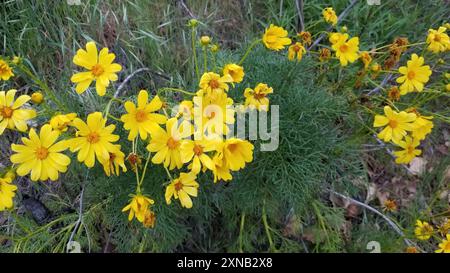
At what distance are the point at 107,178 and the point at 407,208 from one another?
149 cm

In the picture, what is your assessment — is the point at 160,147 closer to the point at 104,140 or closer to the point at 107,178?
the point at 104,140

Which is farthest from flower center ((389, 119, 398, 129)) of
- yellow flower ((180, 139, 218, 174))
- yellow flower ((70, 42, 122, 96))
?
yellow flower ((70, 42, 122, 96))

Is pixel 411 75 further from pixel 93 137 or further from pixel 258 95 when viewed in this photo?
pixel 93 137

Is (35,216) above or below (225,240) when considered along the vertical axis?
above

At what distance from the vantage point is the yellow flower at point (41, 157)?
1.21 metres

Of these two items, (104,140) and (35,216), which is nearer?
(104,140)

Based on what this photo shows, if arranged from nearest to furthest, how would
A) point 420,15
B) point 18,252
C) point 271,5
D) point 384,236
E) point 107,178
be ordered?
point 18,252 → point 107,178 → point 384,236 → point 271,5 → point 420,15

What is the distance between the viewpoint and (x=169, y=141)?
1.24 m

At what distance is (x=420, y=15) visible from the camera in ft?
8.23

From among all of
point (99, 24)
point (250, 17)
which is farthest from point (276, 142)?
point (99, 24)

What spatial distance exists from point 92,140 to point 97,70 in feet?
0.74

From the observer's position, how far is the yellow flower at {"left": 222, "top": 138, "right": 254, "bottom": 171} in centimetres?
121

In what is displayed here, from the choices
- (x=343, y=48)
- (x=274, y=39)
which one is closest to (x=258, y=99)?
(x=274, y=39)

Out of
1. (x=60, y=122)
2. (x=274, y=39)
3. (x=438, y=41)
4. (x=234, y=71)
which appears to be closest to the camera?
(x=60, y=122)
